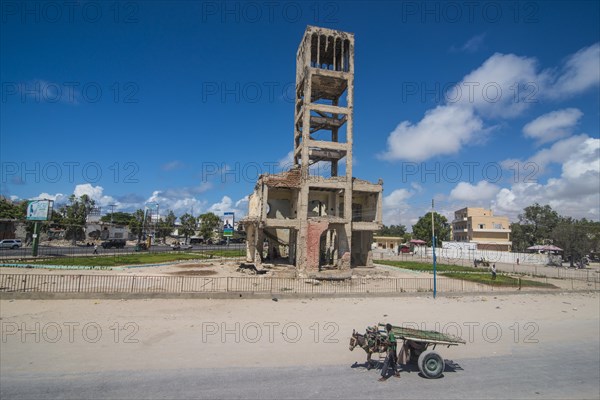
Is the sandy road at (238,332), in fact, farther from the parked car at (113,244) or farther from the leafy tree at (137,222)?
the leafy tree at (137,222)

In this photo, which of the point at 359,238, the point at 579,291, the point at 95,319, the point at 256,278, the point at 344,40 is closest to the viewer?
the point at 95,319

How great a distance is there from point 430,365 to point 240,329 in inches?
296

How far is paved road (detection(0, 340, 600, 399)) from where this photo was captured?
350 inches

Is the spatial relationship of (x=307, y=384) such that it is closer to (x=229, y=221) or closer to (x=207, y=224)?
(x=229, y=221)

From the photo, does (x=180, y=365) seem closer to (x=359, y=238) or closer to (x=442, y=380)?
(x=442, y=380)

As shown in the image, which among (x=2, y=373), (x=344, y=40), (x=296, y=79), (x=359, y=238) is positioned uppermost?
(x=344, y=40)

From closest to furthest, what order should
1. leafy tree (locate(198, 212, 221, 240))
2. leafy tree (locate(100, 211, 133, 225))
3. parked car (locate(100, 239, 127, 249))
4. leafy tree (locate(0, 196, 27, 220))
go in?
parked car (locate(100, 239, 127, 249)) → leafy tree (locate(0, 196, 27, 220)) → leafy tree (locate(198, 212, 221, 240)) → leafy tree (locate(100, 211, 133, 225))

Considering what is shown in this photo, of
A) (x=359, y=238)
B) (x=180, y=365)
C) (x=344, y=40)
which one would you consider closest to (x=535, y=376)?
(x=180, y=365)

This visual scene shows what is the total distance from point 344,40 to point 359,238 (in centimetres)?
2170

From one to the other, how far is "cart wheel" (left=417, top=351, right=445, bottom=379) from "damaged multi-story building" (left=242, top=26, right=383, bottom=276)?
2058 centimetres

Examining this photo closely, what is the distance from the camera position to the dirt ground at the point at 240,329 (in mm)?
11234

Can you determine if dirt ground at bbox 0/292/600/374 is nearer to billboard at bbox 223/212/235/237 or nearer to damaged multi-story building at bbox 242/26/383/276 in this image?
damaged multi-story building at bbox 242/26/383/276

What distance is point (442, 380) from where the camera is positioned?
10203mm

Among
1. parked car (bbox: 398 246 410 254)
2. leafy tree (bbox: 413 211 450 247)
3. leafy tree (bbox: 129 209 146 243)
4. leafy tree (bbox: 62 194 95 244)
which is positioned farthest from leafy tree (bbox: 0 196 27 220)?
leafy tree (bbox: 413 211 450 247)
